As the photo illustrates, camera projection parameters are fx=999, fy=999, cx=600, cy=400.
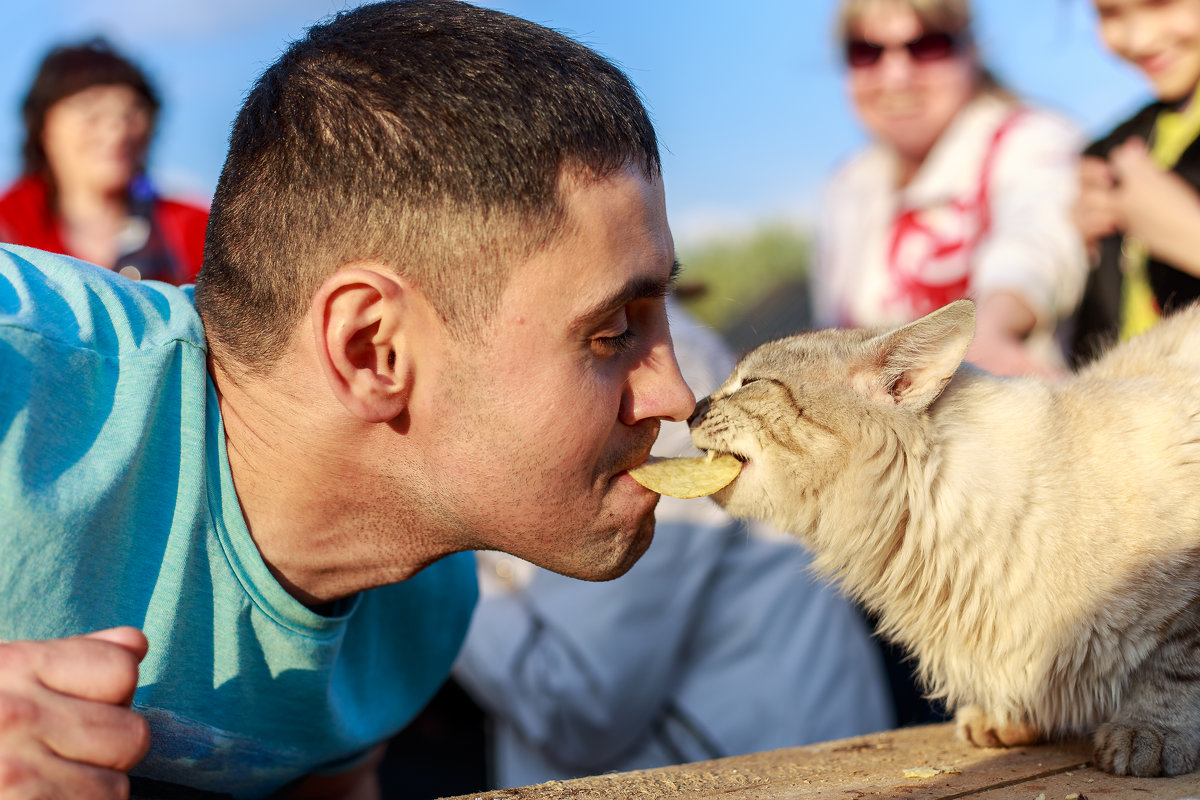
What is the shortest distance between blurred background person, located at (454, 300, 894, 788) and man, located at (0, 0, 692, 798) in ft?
4.35

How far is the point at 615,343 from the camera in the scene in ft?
6.34

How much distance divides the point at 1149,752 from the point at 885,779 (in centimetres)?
50

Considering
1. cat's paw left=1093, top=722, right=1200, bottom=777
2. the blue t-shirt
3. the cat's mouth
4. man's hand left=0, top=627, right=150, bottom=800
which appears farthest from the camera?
the cat's mouth

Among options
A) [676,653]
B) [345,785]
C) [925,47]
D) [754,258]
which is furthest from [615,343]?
[754,258]

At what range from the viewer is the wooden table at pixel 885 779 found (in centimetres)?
176

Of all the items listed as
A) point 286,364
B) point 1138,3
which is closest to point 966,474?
point 286,364

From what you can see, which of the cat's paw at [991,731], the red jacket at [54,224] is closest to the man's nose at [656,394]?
the cat's paw at [991,731]

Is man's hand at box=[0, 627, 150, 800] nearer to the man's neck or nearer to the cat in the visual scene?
the man's neck

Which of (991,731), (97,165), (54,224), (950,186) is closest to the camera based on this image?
(991,731)

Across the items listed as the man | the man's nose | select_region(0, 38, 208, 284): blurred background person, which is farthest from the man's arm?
select_region(0, 38, 208, 284): blurred background person

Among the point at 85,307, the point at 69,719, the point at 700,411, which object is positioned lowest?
the point at 69,719

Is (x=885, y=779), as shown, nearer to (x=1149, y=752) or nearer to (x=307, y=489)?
(x=1149, y=752)

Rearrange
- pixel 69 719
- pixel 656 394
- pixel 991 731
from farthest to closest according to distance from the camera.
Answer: pixel 991 731
pixel 656 394
pixel 69 719

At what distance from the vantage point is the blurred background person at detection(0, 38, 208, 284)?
4.79 meters
